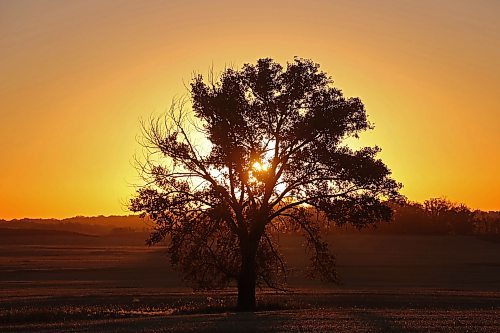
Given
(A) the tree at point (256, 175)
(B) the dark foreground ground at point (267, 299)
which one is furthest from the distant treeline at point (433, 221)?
(A) the tree at point (256, 175)

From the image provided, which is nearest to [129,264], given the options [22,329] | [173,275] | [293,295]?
[173,275]

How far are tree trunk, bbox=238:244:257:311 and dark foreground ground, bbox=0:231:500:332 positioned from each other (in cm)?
95

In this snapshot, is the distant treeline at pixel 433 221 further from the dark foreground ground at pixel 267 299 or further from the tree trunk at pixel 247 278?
the tree trunk at pixel 247 278

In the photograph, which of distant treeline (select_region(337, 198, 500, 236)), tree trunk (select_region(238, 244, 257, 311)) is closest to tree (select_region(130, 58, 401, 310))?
tree trunk (select_region(238, 244, 257, 311))

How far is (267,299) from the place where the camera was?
4678 centimetres

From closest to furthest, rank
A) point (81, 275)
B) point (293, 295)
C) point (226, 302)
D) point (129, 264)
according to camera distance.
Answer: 1. point (226, 302)
2. point (293, 295)
3. point (81, 275)
4. point (129, 264)

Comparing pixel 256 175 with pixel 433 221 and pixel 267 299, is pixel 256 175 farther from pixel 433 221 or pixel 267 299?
pixel 433 221

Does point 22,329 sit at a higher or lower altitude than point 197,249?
lower

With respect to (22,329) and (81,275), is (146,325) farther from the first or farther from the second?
(81,275)

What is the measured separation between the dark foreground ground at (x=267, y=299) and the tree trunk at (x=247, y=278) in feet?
3.11

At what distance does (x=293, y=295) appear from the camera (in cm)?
5419

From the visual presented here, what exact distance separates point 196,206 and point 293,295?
54.5ft

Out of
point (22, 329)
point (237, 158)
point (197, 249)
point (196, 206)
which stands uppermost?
point (237, 158)

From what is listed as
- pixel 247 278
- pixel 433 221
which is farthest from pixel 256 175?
pixel 433 221
